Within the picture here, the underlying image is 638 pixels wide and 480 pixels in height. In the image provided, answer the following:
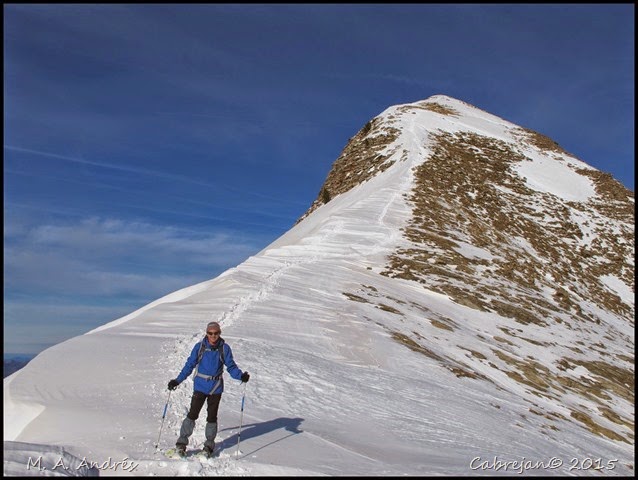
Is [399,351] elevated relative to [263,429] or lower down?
elevated

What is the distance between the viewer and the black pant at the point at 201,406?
655 cm

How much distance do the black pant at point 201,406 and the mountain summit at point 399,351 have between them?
46 centimetres

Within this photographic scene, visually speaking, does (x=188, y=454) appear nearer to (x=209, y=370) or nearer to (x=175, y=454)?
(x=175, y=454)

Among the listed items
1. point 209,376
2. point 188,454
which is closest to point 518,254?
point 209,376

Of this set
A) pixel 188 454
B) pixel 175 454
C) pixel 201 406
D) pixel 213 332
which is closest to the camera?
pixel 175 454

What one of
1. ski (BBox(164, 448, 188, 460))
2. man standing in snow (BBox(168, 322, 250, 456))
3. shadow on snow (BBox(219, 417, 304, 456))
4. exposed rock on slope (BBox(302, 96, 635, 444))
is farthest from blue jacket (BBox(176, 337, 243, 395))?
exposed rock on slope (BBox(302, 96, 635, 444))

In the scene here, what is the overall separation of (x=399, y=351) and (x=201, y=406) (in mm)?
7451

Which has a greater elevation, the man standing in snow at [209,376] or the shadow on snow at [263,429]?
the man standing in snow at [209,376]

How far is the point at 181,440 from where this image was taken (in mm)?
6105

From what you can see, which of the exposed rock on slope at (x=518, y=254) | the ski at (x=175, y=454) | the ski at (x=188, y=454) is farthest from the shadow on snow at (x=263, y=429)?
the exposed rock on slope at (x=518, y=254)

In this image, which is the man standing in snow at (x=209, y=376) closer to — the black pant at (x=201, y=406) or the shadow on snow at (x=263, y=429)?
the black pant at (x=201, y=406)

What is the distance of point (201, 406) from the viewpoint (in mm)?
6711

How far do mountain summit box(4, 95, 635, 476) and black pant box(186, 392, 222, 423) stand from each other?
0.46 m

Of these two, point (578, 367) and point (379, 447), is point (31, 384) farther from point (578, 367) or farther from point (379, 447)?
point (578, 367)
